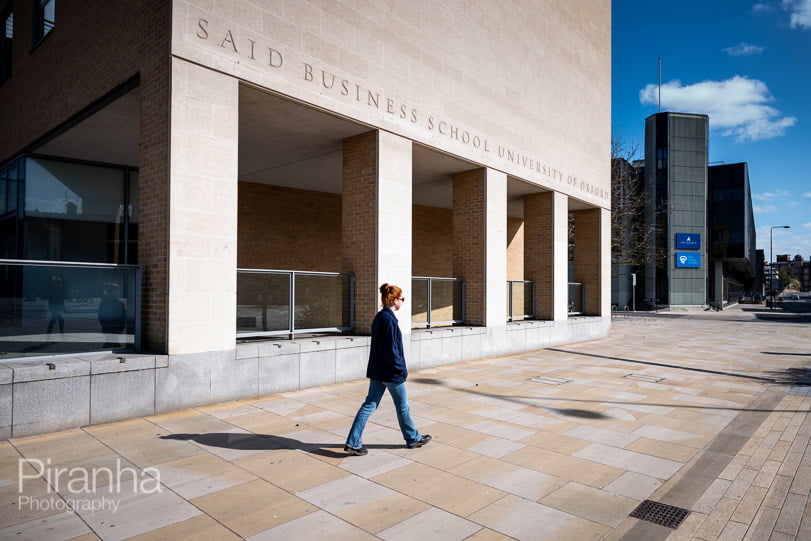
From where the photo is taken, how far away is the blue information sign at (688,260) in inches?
1972

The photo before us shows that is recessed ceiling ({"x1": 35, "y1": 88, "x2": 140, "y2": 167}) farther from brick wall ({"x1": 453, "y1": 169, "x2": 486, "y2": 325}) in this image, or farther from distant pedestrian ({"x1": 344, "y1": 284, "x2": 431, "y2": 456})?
brick wall ({"x1": 453, "y1": 169, "x2": 486, "y2": 325})

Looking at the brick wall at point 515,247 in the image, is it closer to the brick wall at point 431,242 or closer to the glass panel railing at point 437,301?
the brick wall at point 431,242

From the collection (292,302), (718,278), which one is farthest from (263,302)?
(718,278)

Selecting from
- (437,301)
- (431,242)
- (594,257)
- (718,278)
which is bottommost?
(437,301)

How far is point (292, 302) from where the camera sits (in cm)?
895

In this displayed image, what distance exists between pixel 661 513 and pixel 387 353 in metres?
2.84

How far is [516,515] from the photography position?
4004 millimetres

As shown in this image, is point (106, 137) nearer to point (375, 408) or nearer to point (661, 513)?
point (375, 408)

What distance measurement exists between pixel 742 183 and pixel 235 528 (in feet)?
209

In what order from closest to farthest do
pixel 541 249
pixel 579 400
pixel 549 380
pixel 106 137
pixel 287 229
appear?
pixel 579 400 < pixel 549 380 < pixel 106 137 < pixel 287 229 < pixel 541 249

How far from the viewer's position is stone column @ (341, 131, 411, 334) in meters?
10.0


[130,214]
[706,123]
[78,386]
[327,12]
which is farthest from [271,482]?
[706,123]

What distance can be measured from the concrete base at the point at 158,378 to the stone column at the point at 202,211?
0.37 m

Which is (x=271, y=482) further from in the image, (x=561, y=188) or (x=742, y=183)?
(x=742, y=183)
